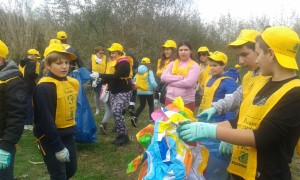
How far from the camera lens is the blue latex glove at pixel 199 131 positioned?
203 centimetres

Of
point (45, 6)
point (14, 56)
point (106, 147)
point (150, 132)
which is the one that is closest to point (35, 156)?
point (106, 147)

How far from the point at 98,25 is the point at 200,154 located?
12.6 metres

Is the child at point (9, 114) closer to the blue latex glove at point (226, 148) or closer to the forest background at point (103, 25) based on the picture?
the blue latex glove at point (226, 148)

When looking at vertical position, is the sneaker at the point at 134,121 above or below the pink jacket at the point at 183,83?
below

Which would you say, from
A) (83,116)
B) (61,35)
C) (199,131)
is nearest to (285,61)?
(199,131)

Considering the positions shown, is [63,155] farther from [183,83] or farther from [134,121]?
[134,121]

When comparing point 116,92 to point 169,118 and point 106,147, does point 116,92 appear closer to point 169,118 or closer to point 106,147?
point 106,147

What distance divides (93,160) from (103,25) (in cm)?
988

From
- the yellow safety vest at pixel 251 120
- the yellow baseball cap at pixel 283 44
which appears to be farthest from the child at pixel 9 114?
the yellow baseball cap at pixel 283 44

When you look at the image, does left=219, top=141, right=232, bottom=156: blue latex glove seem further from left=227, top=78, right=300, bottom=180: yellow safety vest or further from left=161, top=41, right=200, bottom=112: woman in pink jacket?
left=161, top=41, right=200, bottom=112: woman in pink jacket

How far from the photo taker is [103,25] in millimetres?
14461

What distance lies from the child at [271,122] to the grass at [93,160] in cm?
300

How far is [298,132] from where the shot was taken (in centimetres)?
202

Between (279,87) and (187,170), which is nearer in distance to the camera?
(279,87)
